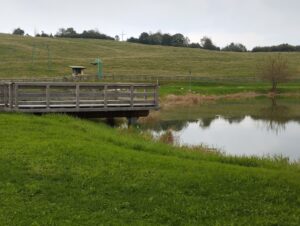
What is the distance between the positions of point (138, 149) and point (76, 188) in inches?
215

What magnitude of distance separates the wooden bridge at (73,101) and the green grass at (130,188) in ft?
23.5

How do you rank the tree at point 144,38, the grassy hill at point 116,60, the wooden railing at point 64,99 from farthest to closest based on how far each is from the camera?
the tree at point 144,38 < the grassy hill at point 116,60 < the wooden railing at point 64,99

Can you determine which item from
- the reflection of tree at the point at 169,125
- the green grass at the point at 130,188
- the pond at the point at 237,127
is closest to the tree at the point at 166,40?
the pond at the point at 237,127

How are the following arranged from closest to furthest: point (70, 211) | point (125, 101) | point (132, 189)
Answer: point (70, 211) < point (132, 189) < point (125, 101)

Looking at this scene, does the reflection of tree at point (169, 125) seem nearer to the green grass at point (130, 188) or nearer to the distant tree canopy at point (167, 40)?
the green grass at point (130, 188)

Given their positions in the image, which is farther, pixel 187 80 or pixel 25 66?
pixel 25 66

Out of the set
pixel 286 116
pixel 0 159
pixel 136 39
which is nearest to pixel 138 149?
pixel 0 159

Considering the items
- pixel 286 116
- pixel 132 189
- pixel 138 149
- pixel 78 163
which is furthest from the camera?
pixel 286 116

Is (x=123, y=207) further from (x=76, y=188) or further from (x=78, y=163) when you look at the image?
(x=78, y=163)

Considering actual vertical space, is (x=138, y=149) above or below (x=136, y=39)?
below

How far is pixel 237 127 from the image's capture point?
37.1 metres

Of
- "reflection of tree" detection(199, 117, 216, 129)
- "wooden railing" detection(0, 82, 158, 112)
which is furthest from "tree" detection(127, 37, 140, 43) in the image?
"wooden railing" detection(0, 82, 158, 112)

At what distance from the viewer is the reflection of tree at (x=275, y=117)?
121ft

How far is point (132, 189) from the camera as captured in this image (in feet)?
38.0
